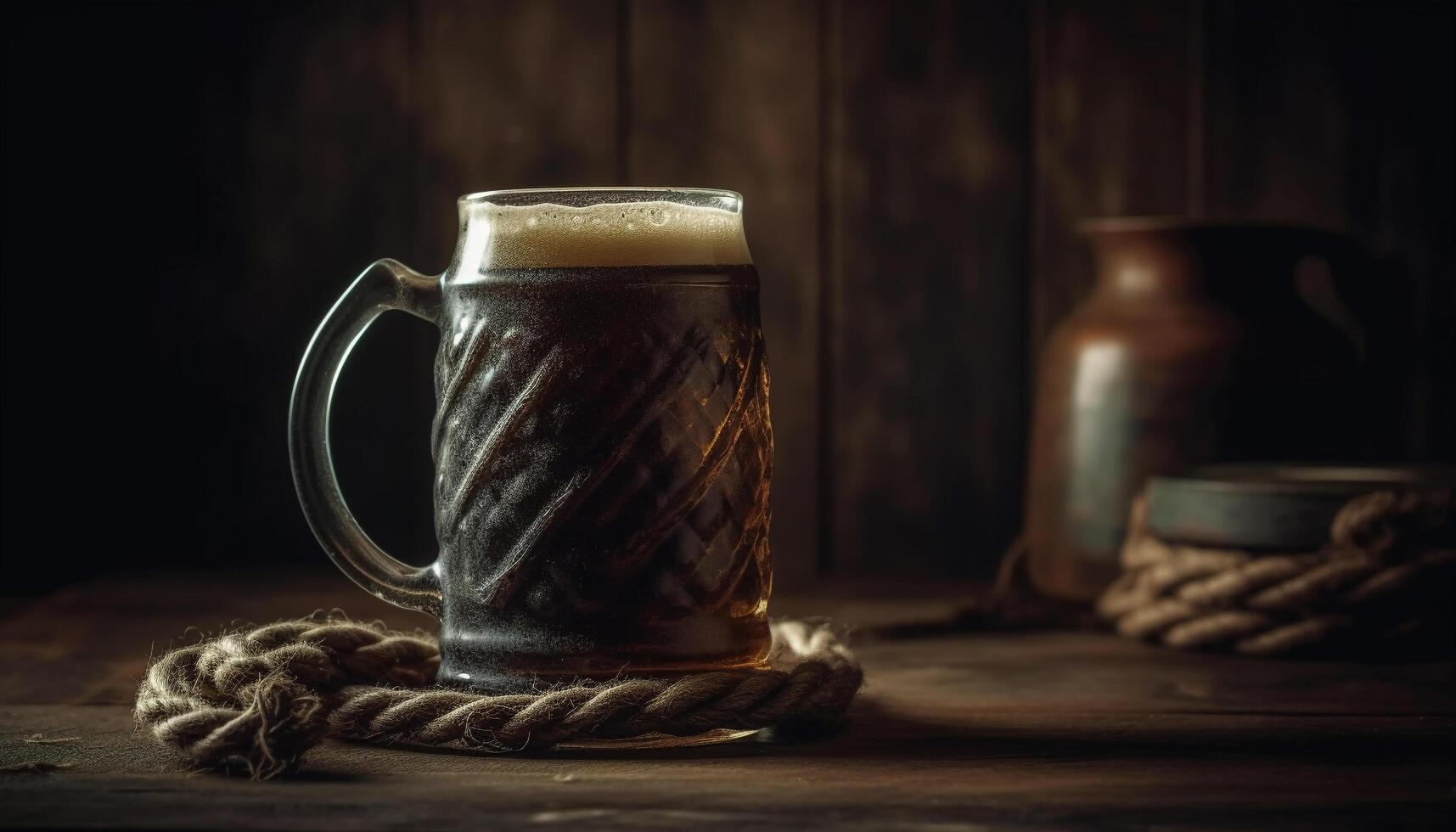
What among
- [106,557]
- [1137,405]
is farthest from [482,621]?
[106,557]

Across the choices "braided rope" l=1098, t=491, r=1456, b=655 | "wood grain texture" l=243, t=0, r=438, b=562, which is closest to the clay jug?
"braided rope" l=1098, t=491, r=1456, b=655

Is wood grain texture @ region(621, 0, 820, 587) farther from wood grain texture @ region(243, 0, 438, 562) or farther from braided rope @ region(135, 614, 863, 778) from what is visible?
braided rope @ region(135, 614, 863, 778)

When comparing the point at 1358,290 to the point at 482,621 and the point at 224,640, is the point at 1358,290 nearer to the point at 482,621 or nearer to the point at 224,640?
the point at 482,621

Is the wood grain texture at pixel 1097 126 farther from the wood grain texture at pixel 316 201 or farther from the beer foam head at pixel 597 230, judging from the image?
the beer foam head at pixel 597 230

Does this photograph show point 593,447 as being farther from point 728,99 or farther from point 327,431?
point 728,99

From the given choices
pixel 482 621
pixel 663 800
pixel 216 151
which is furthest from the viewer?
pixel 216 151

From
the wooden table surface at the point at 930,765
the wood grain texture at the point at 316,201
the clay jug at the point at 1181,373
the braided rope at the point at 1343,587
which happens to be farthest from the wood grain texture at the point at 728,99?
the wooden table surface at the point at 930,765
